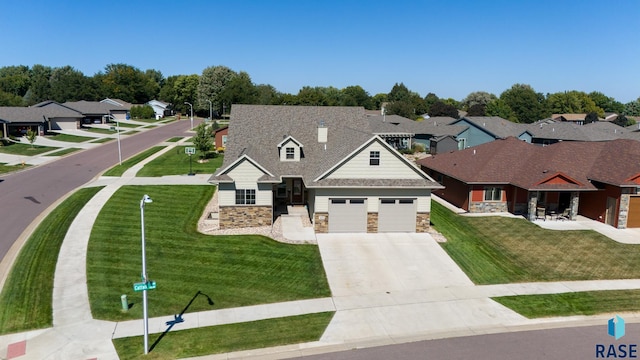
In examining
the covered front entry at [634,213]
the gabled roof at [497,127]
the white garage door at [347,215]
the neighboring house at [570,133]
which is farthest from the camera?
the gabled roof at [497,127]

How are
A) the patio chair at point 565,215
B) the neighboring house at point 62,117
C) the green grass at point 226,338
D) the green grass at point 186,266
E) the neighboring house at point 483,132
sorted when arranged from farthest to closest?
the neighboring house at point 62,117 → the neighboring house at point 483,132 → the patio chair at point 565,215 → the green grass at point 186,266 → the green grass at point 226,338

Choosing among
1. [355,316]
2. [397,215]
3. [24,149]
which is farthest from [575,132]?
[24,149]

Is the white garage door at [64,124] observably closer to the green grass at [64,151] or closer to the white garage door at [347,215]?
the green grass at [64,151]

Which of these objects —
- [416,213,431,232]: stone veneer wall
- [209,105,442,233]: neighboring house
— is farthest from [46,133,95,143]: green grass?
[416,213,431,232]: stone veneer wall

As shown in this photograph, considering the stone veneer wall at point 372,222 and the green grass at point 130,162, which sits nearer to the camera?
the stone veneer wall at point 372,222

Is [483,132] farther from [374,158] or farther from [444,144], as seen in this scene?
[374,158]

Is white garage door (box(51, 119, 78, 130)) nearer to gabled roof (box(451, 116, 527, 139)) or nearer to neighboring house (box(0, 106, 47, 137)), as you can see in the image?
neighboring house (box(0, 106, 47, 137))

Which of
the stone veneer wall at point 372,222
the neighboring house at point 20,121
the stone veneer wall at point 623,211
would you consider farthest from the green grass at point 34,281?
the neighboring house at point 20,121
